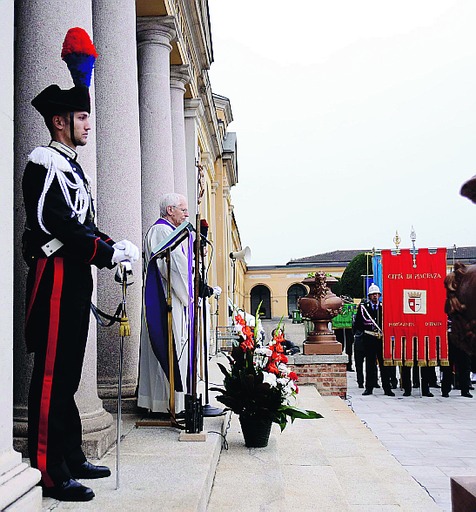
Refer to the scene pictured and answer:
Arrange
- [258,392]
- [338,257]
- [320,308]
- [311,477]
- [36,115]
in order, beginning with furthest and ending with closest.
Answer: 1. [338,257]
2. [320,308]
3. [258,392]
4. [311,477]
5. [36,115]

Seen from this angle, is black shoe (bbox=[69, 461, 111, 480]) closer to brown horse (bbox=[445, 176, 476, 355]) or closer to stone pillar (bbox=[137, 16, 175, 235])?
brown horse (bbox=[445, 176, 476, 355])

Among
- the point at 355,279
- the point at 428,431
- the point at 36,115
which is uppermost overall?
the point at 355,279

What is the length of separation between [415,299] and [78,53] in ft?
32.6

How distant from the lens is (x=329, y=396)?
35.9ft

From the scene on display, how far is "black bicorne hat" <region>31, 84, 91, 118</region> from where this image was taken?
3156 mm

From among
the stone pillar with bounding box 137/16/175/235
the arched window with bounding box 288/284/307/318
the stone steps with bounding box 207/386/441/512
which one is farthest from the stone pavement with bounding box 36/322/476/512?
the arched window with bounding box 288/284/307/318

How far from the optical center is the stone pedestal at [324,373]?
11.0m

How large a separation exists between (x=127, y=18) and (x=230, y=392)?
12.2ft

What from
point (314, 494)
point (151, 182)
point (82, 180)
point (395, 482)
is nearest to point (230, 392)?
point (314, 494)

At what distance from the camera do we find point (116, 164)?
575cm

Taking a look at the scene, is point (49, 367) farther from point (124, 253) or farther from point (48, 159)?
point (48, 159)

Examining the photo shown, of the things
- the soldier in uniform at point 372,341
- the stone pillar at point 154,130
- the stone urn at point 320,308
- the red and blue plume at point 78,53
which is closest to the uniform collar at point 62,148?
the red and blue plume at point 78,53

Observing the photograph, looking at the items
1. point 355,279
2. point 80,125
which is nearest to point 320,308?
point 80,125
